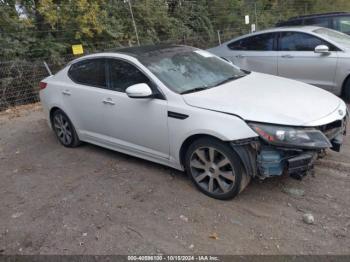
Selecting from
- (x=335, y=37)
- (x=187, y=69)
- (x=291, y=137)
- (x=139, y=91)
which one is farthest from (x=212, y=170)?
(x=335, y=37)

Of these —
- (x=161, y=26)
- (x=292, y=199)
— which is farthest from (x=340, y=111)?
(x=161, y=26)

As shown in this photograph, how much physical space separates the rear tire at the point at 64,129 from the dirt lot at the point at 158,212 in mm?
620

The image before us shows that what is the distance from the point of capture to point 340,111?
416 centimetres

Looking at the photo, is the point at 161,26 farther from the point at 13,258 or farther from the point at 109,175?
the point at 13,258

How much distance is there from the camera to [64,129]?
6.04 meters

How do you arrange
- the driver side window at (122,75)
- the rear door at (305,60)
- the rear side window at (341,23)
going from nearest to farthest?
the driver side window at (122,75), the rear door at (305,60), the rear side window at (341,23)

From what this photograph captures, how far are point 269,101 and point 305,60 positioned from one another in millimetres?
3835

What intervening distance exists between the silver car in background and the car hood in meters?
2.71

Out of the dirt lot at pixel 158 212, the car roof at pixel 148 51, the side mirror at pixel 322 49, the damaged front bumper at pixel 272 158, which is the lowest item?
the dirt lot at pixel 158 212

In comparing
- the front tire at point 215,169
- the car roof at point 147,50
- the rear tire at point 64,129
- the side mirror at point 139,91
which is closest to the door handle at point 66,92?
the rear tire at point 64,129

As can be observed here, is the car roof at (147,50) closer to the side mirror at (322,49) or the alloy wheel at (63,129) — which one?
the alloy wheel at (63,129)

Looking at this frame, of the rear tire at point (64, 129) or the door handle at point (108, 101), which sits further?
the rear tire at point (64, 129)

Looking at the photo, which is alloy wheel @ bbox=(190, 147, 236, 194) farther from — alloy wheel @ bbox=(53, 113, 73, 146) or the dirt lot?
alloy wheel @ bbox=(53, 113, 73, 146)

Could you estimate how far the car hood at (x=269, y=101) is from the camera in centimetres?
378
